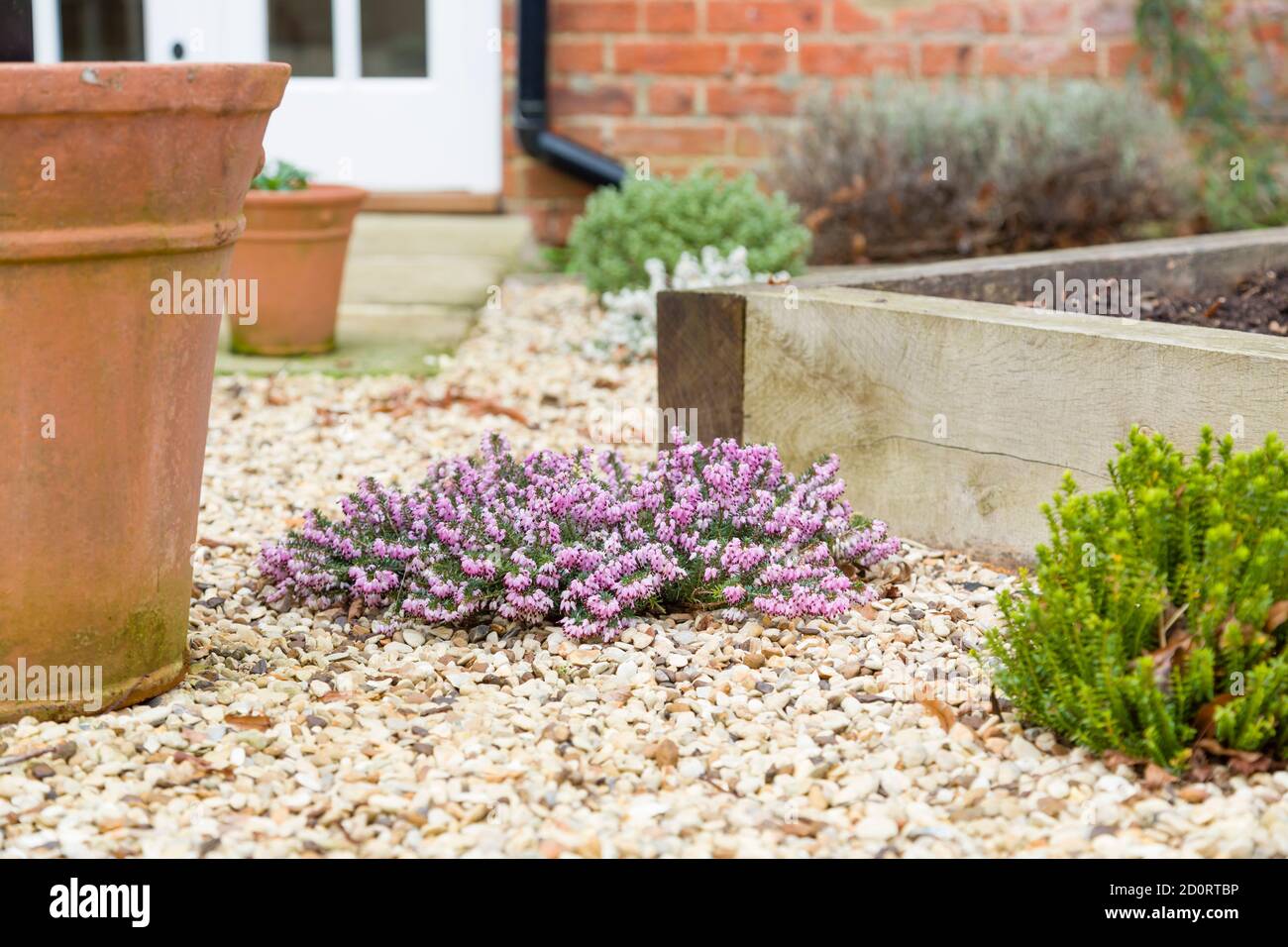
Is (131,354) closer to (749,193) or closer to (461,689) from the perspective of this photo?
(461,689)

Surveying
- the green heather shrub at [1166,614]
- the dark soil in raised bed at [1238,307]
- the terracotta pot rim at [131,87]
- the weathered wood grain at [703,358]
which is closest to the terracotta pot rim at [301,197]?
the weathered wood grain at [703,358]

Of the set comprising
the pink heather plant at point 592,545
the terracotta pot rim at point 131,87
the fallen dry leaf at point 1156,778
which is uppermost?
the terracotta pot rim at point 131,87

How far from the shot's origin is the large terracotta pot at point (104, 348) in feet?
6.41

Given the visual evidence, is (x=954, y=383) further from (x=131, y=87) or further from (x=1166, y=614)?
(x=131, y=87)

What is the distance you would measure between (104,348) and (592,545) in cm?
91

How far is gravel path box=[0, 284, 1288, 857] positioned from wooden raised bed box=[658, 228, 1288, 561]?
18 centimetres

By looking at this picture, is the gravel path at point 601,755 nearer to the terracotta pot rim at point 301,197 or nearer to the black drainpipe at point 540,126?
the terracotta pot rim at point 301,197

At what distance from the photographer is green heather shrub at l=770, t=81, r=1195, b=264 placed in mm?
5430

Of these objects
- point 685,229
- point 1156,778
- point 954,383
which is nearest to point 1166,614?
point 1156,778

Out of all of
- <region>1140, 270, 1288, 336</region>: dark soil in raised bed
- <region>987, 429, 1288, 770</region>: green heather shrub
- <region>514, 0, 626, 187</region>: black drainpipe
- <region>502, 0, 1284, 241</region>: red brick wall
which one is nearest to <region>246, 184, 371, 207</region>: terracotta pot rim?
<region>514, 0, 626, 187</region>: black drainpipe

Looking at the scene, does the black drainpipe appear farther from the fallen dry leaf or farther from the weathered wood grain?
the fallen dry leaf

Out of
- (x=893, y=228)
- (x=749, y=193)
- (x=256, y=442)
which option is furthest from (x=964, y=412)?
(x=893, y=228)

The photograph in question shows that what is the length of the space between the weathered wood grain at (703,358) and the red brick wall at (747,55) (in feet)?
9.88

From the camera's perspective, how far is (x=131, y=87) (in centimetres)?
196
